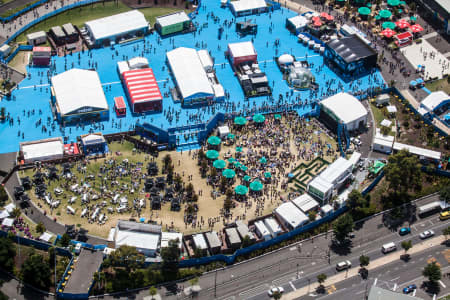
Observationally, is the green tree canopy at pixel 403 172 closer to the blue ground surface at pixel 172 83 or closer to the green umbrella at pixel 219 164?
the blue ground surface at pixel 172 83

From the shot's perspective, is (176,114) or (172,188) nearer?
(172,188)

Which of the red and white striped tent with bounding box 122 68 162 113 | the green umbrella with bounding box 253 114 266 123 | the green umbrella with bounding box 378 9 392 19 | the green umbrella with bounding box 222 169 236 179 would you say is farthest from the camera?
the green umbrella with bounding box 378 9 392 19

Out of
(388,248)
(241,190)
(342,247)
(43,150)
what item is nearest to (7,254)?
(43,150)

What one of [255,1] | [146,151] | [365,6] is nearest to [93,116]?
[146,151]

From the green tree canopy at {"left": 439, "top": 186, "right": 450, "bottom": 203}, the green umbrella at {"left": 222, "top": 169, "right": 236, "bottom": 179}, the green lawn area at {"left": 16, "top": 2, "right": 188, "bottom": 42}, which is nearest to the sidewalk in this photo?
the green tree canopy at {"left": 439, "top": 186, "right": 450, "bottom": 203}

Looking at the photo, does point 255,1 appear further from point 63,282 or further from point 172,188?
point 63,282

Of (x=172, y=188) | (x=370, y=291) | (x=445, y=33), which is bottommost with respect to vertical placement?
(x=370, y=291)

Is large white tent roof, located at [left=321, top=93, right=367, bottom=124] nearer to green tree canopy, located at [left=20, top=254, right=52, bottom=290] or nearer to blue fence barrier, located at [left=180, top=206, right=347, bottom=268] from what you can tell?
blue fence barrier, located at [left=180, top=206, right=347, bottom=268]
